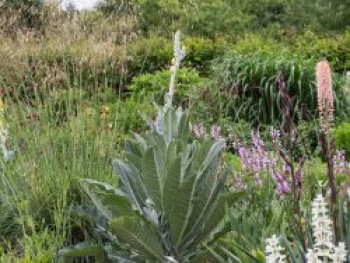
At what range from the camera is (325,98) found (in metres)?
2.33

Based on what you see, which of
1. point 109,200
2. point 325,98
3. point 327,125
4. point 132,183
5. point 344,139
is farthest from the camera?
point 344,139

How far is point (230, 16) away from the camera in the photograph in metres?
23.4

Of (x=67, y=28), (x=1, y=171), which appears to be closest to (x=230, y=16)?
(x=67, y=28)

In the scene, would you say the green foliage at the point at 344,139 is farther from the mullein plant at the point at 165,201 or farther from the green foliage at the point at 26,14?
the mullein plant at the point at 165,201

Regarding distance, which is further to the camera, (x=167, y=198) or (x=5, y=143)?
(x=5, y=143)

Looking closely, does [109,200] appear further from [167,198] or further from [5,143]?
[5,143]

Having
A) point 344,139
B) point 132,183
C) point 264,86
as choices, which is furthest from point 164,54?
point 132,183

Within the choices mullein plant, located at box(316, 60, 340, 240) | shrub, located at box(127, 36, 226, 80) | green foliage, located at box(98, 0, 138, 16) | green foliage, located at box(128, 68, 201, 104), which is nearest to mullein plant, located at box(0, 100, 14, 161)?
green foliage, located at box(98, 0, 138, 16)

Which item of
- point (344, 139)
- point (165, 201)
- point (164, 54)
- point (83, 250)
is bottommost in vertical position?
point (83, 250)

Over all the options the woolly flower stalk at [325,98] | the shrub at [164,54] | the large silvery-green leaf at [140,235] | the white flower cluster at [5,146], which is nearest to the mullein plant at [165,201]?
the large silvery-green leaf at [140,235]

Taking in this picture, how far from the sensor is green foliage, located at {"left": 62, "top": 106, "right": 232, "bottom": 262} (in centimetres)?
313

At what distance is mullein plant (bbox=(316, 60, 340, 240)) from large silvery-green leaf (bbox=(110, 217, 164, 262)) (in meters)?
1.00

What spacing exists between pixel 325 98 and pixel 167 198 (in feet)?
3.61

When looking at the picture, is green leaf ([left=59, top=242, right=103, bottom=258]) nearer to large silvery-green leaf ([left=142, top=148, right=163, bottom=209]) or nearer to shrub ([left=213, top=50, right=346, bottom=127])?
large silvery-green leaf ([left=142, top=148, right=163, bottom=209])
